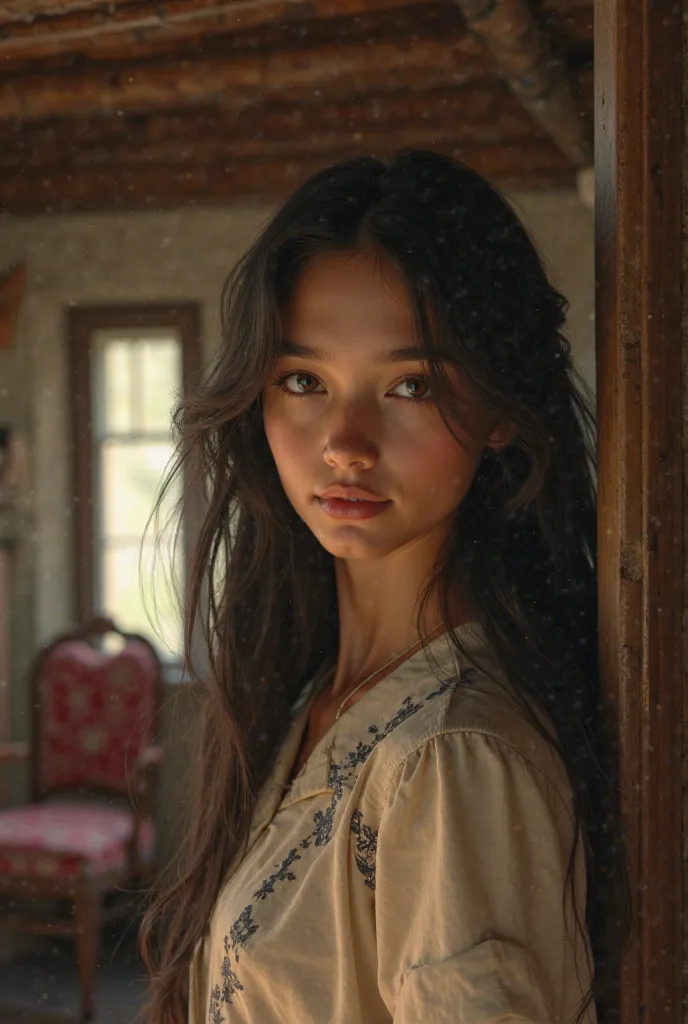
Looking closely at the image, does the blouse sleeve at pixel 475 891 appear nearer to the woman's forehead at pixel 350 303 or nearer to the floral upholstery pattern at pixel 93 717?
the woman's forehead at pixel 350 303

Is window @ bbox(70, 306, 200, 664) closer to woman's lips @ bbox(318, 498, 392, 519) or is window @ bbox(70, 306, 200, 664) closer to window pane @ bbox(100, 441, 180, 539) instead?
window pane @ bbox(100, 441, 180, 539)

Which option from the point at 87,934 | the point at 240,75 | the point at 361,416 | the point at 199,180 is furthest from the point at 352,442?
the point at 199,180

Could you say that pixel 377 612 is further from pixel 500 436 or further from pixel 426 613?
pixel 500 436

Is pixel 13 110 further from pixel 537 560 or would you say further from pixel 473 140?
pixel 537 560

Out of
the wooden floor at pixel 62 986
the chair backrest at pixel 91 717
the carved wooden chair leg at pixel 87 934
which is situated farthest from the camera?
the chair backrest at pixel 91 717

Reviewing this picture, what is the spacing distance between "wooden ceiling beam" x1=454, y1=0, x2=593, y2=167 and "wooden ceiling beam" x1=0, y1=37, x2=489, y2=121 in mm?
263

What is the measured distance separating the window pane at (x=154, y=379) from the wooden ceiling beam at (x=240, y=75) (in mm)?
916

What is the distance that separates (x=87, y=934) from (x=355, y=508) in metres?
2.08

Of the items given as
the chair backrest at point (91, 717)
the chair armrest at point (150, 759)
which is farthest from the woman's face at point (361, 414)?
the chair backrest at point (91, 717)

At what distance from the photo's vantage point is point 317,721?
0.78 m

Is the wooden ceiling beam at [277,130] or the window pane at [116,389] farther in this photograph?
the window pane at [116,389]

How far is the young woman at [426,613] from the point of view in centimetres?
52

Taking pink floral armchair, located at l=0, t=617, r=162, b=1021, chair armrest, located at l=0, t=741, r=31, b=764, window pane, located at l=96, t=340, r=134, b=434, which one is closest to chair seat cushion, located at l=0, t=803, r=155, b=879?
pink floral armchair, located at l=0, t=617, r=162, b=1021

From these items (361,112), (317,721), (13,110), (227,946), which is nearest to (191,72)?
(13,110)
